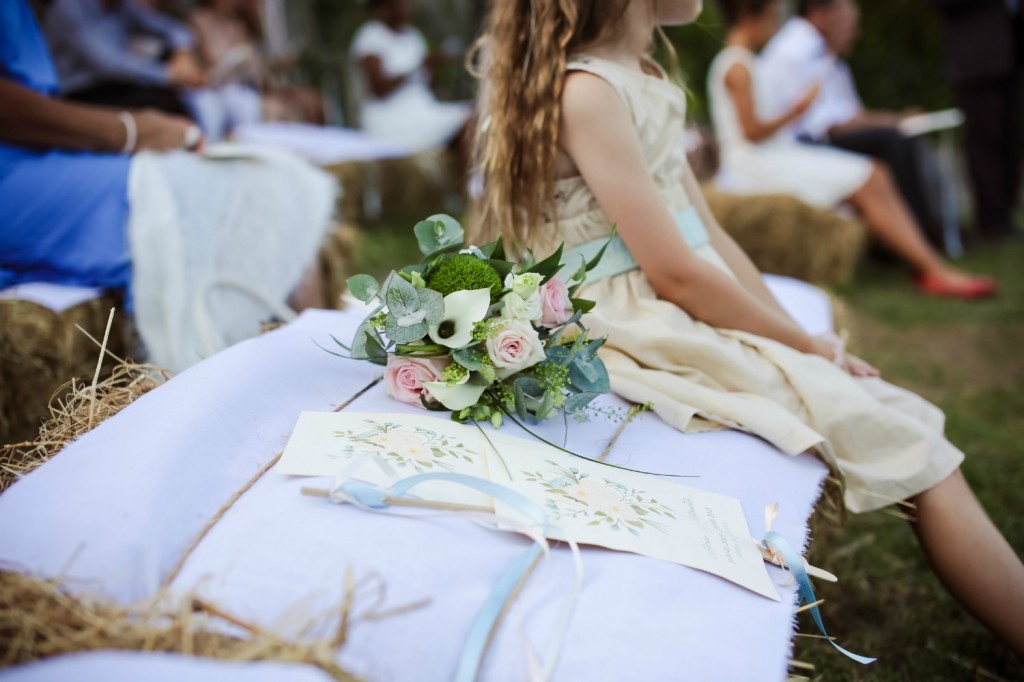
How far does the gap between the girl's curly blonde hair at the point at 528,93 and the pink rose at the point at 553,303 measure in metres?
0.38

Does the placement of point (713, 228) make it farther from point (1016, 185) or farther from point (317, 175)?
point (1016, 185)

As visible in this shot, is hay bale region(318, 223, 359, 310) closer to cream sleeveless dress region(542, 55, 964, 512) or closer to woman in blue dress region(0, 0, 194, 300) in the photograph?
woman in blue dress region(0, 0, 194, 300)

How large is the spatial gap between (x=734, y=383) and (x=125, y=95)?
2691 millimetres

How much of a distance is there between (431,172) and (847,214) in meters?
2.84

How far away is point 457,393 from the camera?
3.94 ft

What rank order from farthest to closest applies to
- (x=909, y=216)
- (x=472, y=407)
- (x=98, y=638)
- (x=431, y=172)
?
(x=431, y=172) < (x=909, y=216) < (x=472, y=407) < (x=98, y=638)

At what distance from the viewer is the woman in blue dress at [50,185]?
2100 millimetres

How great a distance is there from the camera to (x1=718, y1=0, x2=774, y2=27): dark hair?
14.4 feet

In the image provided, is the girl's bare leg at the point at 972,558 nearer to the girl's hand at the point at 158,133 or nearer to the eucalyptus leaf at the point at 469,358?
the eucalyptus leaf at the point at 469,358

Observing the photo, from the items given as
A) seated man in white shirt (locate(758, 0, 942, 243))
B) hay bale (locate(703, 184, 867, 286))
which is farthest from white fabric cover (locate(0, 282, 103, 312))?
seated man in white shirt (locate(758, 0, 942, 243))

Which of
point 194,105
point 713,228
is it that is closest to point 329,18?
point 194,105

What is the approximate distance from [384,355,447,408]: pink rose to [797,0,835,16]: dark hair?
425 cm

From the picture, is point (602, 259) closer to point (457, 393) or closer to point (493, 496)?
point (457, 393)

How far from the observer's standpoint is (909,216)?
484 cm
